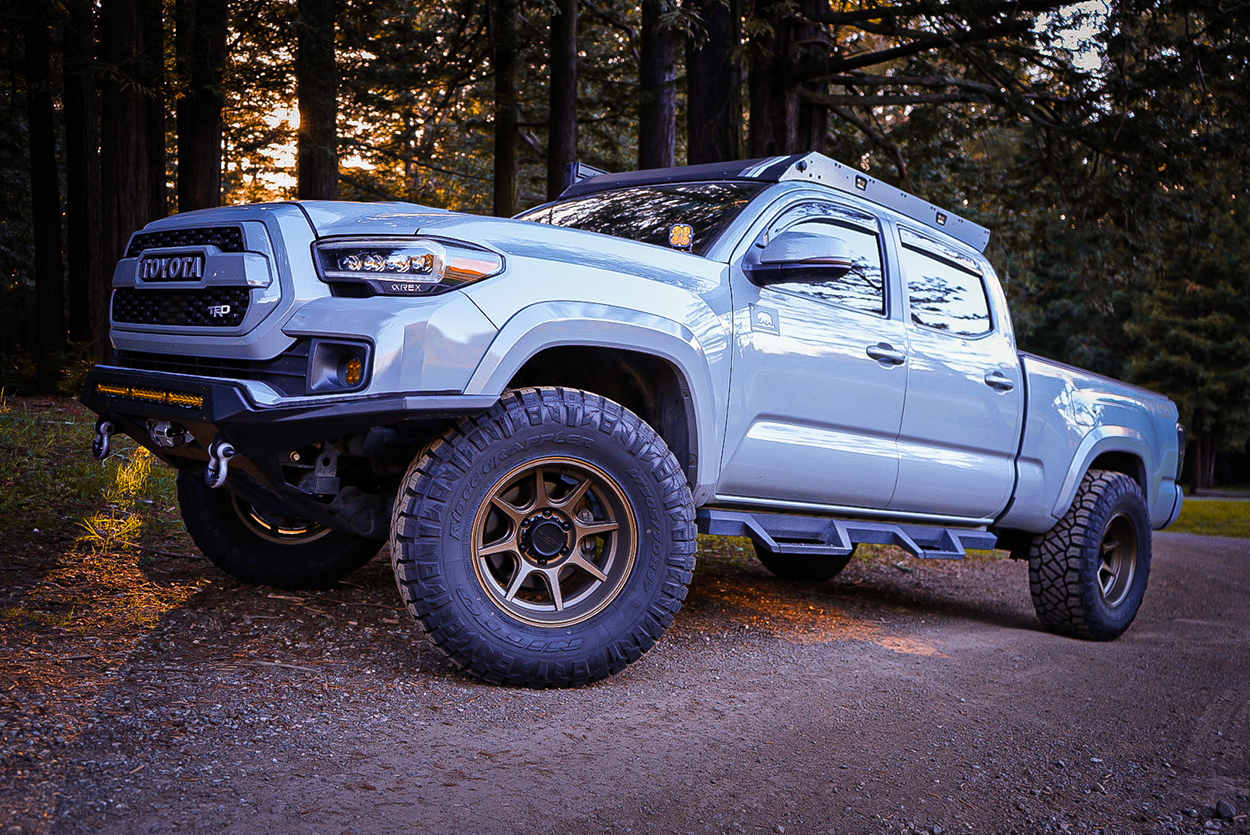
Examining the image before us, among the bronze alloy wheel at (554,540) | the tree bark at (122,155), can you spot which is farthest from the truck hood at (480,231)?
the tree bark at (122,155)

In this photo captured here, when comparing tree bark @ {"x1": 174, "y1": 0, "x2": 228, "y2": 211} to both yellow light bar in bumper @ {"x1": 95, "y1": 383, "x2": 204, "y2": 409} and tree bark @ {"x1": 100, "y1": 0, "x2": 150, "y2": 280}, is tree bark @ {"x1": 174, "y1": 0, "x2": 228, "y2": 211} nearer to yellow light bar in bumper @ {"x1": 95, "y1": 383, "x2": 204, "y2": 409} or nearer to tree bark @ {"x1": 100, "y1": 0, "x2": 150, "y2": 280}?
tree bark @ {"x1": 100, "y1": 0, "x2": 150, "y2": 280}

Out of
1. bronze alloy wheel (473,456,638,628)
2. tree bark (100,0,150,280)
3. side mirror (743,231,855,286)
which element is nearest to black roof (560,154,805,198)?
side mirror (743,231,855,286)

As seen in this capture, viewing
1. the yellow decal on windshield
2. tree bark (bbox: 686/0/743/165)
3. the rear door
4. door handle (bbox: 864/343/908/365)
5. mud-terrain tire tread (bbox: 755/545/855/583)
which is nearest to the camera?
the yellow decal on windshield

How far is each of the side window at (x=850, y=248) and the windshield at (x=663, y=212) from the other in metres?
0.26

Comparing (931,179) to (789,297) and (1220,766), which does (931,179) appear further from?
(1220,766)

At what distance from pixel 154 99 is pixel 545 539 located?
11.3 meters

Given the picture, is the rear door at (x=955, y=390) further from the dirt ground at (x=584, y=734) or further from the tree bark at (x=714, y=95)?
the tree bark at (x=714, y=95)

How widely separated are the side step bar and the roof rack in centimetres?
166

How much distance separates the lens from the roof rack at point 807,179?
5.10 metres

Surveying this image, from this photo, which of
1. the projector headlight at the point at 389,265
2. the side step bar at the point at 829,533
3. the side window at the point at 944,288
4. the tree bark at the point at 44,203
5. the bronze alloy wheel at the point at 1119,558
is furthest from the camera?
the tree bark at the point at 44,203

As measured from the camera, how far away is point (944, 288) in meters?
5.80

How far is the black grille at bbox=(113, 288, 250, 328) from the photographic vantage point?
142 inches

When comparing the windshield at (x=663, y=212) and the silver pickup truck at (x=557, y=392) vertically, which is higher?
the windshield at (x=663, y=212)

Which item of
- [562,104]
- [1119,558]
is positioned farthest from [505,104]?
[1119,558]
